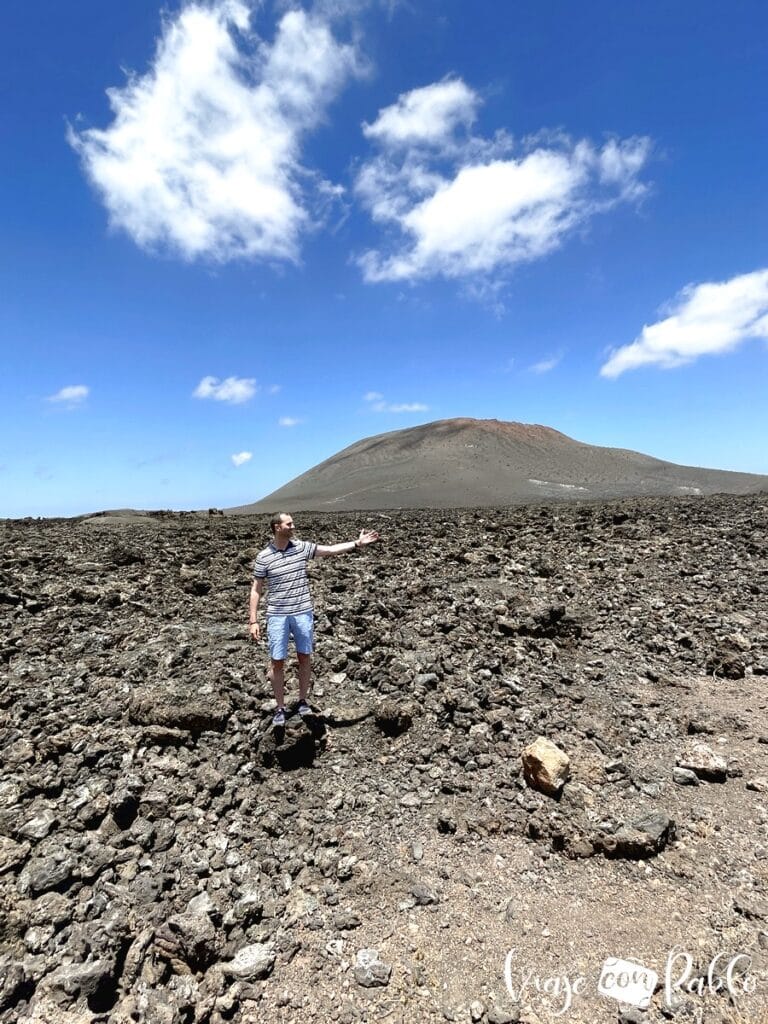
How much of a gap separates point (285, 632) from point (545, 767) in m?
2.47

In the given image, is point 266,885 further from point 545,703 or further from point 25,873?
point 545,703

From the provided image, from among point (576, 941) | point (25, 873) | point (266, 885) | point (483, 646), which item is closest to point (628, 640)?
point (483, 646)

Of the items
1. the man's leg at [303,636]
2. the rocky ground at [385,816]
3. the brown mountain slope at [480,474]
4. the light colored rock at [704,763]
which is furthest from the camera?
the brown mountain slope at [480,474]

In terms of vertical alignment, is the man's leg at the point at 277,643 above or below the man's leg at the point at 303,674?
above

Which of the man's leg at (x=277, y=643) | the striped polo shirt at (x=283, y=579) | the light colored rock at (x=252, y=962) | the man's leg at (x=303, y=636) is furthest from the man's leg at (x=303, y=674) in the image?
the light colored rock at (x=252, y=962)

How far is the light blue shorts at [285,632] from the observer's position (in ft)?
15.7

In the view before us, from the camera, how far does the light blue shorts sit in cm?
479

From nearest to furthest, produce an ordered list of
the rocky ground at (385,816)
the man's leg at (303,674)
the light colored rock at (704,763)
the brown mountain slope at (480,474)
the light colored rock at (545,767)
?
1. the rocky ground at (385,816)
2. the light colored rock at (545,767)
3. the light colored rock at (704,763)
4. the man's leg at (303,674)
5. the brown mountain slope at (480,474)

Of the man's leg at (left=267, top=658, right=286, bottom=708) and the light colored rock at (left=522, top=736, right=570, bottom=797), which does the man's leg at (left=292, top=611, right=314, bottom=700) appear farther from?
the light colored rock at (left=522, top=736, right=570, bottom=797)

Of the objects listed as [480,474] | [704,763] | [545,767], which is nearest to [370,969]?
[545,767]

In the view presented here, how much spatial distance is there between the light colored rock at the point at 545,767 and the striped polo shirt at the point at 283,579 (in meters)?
2.34

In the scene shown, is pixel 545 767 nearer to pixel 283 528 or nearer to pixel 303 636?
pixel 303 636

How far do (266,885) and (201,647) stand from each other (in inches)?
124

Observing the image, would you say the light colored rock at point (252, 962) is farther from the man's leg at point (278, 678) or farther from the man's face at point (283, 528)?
the man's face at point (283, 528)
